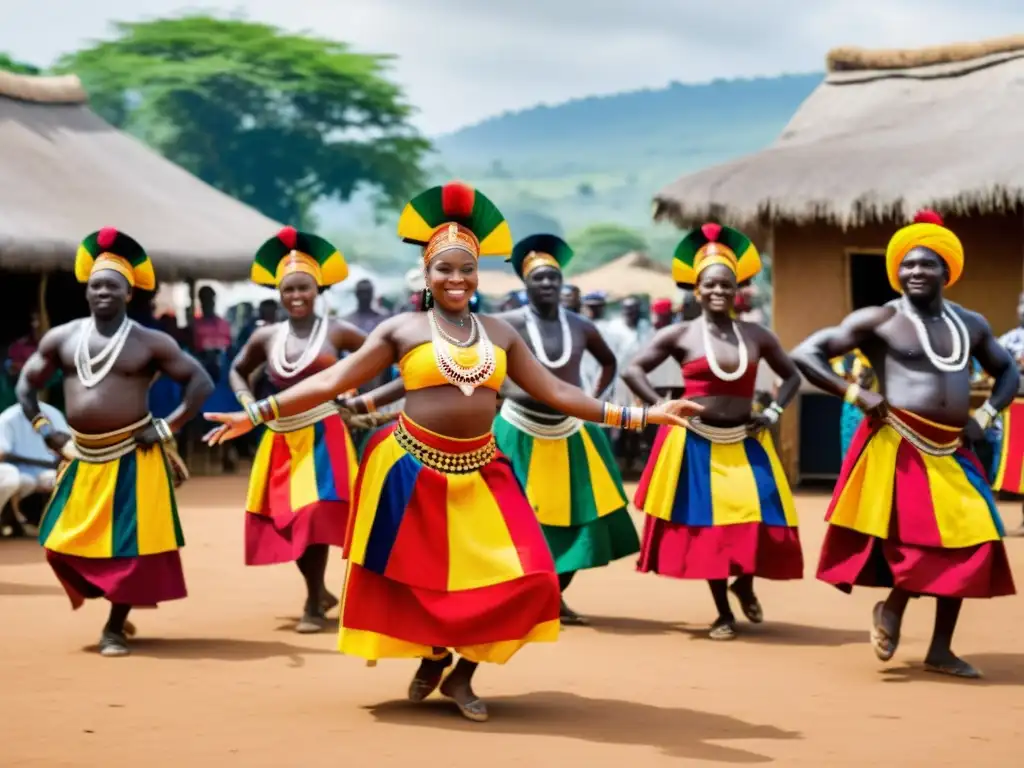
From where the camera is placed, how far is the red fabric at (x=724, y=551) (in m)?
9.12

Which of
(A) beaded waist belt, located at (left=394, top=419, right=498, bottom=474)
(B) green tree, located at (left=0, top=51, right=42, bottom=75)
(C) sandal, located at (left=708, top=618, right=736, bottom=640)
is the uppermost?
(B) green tree, located at (left=0, top=51, right=42, bottom=75)

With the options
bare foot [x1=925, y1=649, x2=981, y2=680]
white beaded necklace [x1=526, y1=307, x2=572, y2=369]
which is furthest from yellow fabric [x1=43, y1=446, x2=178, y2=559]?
bare foot [x1=925, y1=649, x2=981, y2=680]

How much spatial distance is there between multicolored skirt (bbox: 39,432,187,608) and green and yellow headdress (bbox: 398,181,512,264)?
2184 millimetres

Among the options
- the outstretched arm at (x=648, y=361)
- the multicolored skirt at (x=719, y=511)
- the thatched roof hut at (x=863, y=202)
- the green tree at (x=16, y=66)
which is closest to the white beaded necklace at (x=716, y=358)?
the outstretched arm at (x=648, y=361)

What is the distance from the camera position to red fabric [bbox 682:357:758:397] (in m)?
9.27

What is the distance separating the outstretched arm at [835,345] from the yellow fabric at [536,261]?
193 cm

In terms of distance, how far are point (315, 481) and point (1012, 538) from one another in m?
6.34

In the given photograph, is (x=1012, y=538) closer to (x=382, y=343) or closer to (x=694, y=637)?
(x=694, y=637)

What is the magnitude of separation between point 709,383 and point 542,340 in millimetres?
1028

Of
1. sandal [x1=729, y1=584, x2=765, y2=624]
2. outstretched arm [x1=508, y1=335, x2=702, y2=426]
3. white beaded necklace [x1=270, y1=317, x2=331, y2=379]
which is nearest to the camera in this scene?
outstretched arm [x1=508, y1=335, x2=702, y2=426]

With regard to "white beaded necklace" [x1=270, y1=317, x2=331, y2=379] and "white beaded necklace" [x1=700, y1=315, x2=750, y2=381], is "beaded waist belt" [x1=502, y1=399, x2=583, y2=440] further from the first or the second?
"white beaded necklace" [x1=270, y1=317, x2=331, y2=379]

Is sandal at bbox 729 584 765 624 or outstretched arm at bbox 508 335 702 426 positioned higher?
outstretched arm at bbox 508 335 702 426

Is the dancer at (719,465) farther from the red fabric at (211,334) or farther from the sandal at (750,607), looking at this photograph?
the red fabric at (211,334)

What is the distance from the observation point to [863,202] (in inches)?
683
